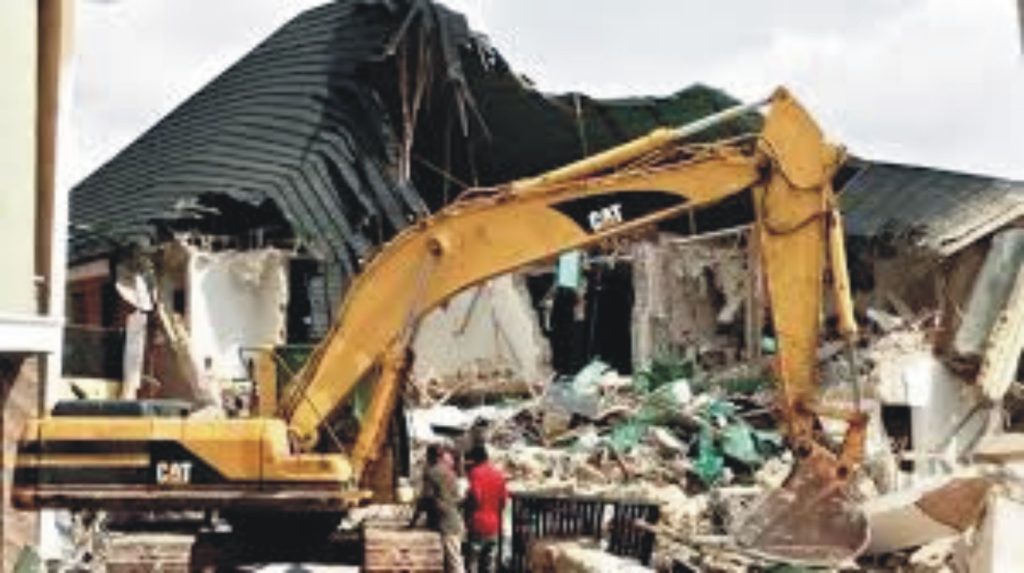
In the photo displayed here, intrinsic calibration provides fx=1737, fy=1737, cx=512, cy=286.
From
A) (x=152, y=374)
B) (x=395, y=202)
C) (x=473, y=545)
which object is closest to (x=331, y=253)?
(x=395, y=202)

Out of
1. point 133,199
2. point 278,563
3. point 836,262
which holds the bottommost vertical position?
point 278,563

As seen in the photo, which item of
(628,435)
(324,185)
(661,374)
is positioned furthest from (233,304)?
(628,435)

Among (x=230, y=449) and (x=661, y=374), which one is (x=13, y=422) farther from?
(x=661, y=374)

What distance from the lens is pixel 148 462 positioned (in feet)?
43.9

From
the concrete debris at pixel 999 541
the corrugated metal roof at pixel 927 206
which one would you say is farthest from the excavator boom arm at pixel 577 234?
the corrugated metal roof at pixel 927 206

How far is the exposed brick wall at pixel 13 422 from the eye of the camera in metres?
13.8

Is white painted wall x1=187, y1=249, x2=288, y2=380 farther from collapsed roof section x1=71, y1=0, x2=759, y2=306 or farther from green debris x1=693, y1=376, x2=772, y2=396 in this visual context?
green debris x1=693, y1=376, x2=772, y2=396

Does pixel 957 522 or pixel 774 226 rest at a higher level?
pixel 774 226

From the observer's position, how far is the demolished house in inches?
947

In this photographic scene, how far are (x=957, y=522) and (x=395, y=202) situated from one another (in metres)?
15.5

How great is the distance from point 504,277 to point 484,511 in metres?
10.4

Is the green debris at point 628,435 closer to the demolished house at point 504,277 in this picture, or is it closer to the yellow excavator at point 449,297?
the demolished house at point 504,277

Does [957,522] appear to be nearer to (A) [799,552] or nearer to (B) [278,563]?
(A) [799,552]

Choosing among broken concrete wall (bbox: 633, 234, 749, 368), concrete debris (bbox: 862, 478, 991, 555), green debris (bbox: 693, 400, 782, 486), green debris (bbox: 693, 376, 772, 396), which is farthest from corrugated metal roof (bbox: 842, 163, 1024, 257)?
concrete debris (bbox: 862, 478, 991, 555)
